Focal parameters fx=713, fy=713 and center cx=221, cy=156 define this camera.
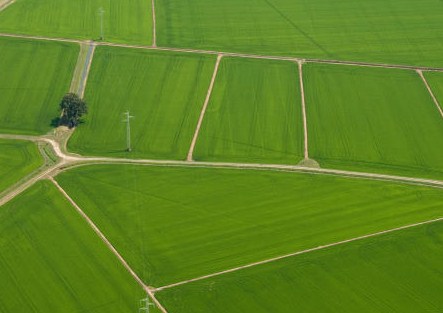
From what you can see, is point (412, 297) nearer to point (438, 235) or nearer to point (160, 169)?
point (438, 235)

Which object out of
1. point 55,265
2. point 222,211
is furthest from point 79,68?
point 55,265

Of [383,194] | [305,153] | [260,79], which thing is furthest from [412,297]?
[260,79]

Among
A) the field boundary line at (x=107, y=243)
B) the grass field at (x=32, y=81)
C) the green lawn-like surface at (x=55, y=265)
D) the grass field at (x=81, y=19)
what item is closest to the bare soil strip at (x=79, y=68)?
the grass field at (x=32, y=81)

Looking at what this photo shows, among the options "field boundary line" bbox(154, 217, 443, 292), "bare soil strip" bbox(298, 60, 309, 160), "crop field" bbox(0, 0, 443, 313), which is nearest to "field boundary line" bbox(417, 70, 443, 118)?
"crop field" bbox(0, 0, 443, 313)

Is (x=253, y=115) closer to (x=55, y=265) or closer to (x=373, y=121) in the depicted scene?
(x=373, y=121)

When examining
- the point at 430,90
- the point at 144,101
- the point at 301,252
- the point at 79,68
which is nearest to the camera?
the point at 301,252

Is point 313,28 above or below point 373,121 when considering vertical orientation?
above

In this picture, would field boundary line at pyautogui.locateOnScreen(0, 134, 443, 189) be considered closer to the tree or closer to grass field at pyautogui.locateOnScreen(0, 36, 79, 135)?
the tree

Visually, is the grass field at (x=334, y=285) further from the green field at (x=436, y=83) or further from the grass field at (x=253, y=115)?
the green field at (x=436, y=83)
